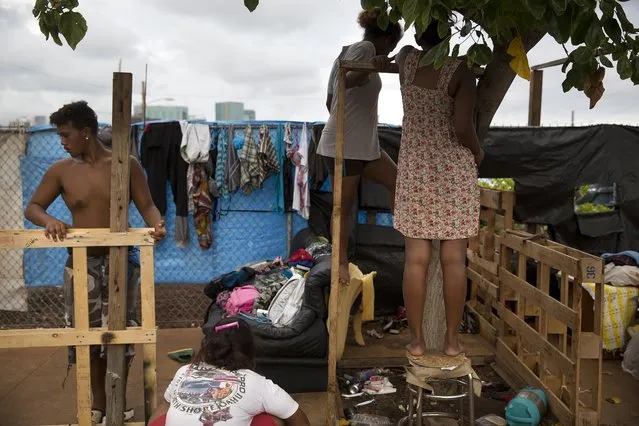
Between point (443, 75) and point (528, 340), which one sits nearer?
point (443, 75)

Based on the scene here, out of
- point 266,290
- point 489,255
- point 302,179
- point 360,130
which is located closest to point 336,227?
point 360,130

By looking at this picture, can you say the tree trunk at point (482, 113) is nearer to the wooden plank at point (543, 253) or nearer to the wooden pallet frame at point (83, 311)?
the wooden plank at point (543, 253)

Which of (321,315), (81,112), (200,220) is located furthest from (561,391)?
(200,220)

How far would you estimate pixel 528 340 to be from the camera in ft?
15.9

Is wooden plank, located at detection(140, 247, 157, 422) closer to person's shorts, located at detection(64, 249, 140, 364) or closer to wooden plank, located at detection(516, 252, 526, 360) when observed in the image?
person's shorts, located at detection(64, 249, 140, 364)

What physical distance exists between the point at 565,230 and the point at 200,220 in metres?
4.46

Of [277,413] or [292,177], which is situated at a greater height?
[292,177]

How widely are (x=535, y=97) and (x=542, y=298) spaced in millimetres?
3923

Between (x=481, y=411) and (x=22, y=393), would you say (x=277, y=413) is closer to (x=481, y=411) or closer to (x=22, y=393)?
(x=481, y=411)

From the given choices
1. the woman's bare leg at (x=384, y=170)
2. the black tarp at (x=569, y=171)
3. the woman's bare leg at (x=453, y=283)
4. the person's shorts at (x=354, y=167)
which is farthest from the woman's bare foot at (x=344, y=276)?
the black tarp at (x=569, y=171)

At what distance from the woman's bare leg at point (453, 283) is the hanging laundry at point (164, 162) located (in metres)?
4.76

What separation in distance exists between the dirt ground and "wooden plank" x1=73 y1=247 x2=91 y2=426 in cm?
108

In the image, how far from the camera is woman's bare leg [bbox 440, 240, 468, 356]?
3625mm

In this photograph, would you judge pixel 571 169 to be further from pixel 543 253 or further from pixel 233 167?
pixel 233 167
